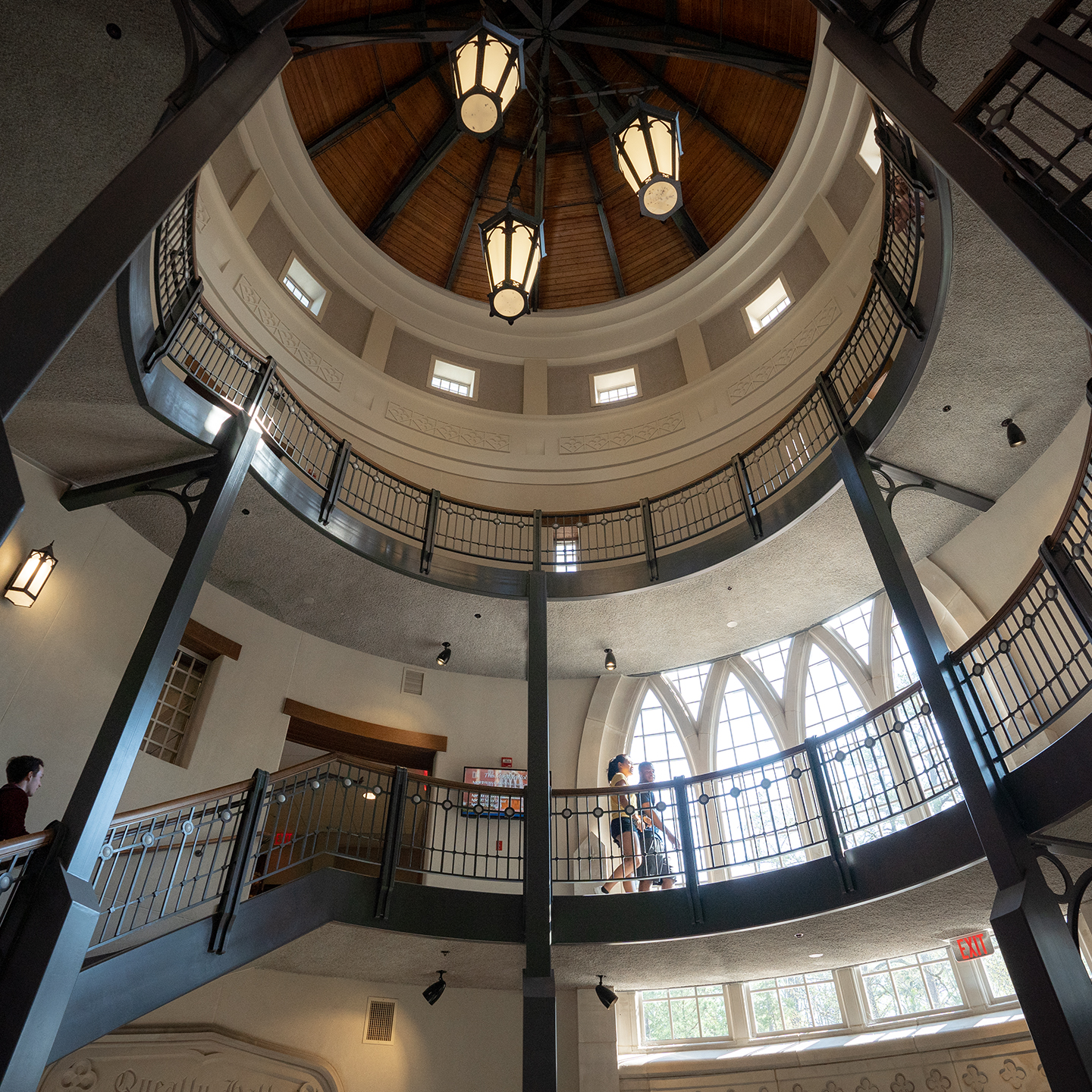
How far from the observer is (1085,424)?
7410 millimetres

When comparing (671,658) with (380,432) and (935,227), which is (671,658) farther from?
(935,227)

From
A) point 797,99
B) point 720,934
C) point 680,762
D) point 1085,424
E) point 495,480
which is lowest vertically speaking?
point 720,934

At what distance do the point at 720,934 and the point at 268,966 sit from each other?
4.73 metres

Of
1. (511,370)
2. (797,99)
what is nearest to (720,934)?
(511,370)

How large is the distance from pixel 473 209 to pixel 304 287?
3816mm

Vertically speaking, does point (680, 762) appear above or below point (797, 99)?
below

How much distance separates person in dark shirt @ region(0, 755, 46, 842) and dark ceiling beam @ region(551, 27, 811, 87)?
10370 millimetres

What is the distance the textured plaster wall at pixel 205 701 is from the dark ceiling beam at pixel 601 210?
7955 mm

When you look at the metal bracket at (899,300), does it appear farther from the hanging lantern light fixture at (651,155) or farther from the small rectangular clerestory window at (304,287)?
the small rectangular clerestory window at (304,287)

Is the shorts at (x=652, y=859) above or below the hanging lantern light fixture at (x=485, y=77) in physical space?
below

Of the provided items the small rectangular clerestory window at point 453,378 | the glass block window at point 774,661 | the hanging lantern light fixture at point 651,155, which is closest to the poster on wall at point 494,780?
the glass block window at point 774,661

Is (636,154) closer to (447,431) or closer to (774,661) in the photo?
(774,661)

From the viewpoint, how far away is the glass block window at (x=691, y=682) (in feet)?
36.8

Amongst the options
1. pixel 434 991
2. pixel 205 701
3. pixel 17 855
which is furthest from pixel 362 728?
pixel 17 855
